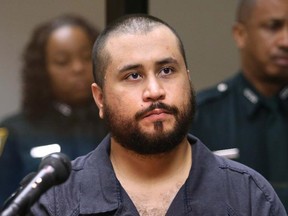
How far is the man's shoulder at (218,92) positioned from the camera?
3267 millimetres

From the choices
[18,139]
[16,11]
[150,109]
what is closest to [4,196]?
[18,139]

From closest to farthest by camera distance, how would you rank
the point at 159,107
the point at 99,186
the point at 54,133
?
the point at 159,107, the point at 99,186, the point at 54,133

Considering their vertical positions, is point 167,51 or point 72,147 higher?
point 167,51

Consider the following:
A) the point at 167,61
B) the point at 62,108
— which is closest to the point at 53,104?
the point at 62,108

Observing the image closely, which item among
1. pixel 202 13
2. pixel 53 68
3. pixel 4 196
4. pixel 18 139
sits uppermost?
pixel 202 13

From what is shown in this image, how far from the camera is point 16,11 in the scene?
3.29 metres

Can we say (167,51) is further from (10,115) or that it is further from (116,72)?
(10,115)

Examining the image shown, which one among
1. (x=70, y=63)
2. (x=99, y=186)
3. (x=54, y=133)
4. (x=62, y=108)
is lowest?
(x=54, y=133)

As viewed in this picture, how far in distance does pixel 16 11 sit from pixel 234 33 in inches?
38.6

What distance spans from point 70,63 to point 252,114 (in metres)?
0.83

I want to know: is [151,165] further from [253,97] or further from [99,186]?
[253,97]

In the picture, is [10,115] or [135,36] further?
[10,115]

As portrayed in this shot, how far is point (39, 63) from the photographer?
328cm

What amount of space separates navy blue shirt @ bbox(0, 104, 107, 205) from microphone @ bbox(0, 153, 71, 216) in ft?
5.14
